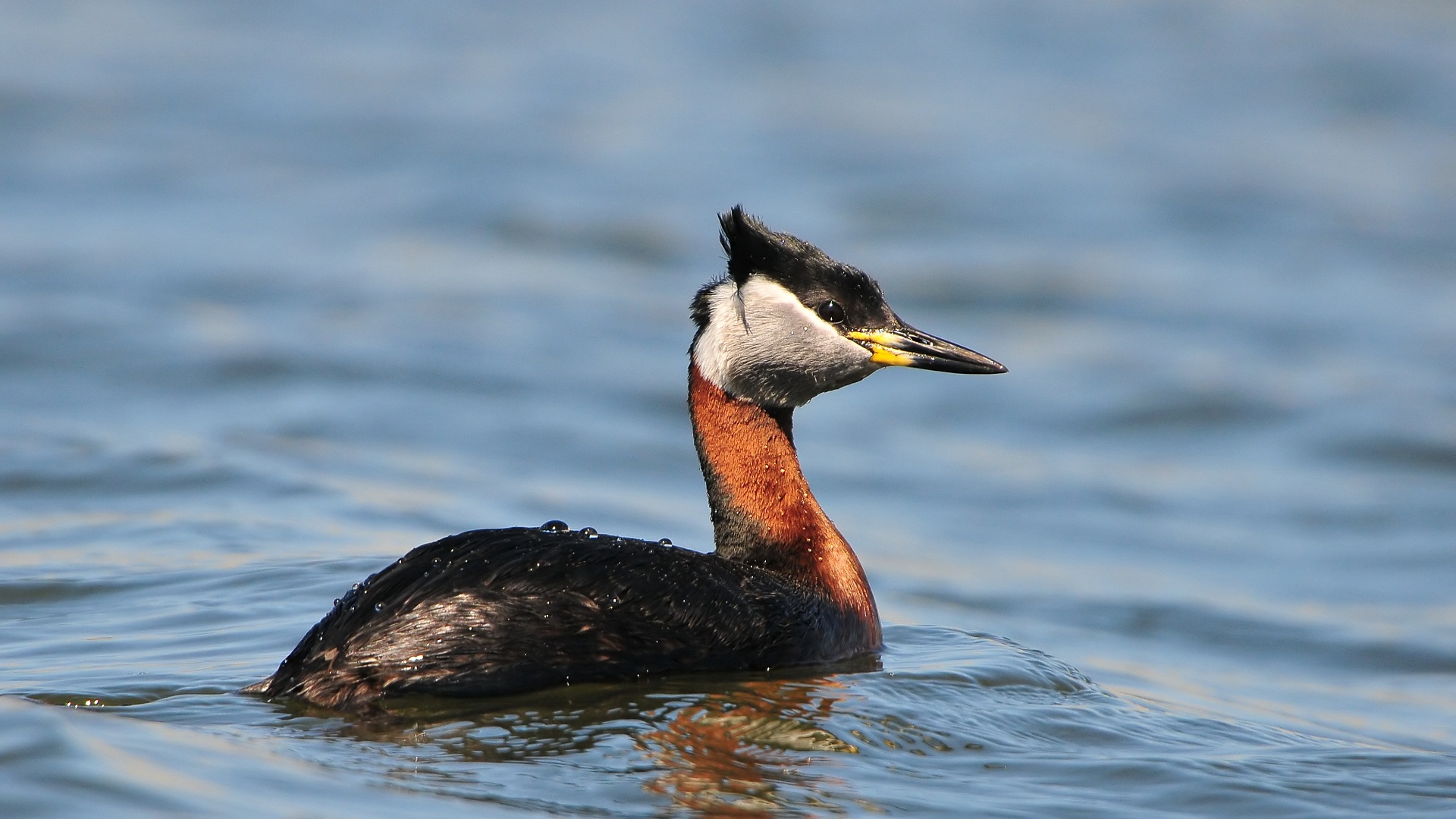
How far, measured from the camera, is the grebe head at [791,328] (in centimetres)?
789

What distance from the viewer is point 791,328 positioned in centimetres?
791

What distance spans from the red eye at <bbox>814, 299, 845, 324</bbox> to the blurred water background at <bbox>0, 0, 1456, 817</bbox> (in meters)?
1.48

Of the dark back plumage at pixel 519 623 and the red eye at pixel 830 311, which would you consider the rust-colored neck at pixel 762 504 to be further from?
the dark back plumage at pixel 519 623

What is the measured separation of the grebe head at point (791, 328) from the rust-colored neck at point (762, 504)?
12 centimetres

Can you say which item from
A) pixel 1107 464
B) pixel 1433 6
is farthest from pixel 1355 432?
pixel 1433 6

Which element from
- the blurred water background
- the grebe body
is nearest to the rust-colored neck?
the grebe body

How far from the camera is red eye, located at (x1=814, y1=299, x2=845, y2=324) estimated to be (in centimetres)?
799

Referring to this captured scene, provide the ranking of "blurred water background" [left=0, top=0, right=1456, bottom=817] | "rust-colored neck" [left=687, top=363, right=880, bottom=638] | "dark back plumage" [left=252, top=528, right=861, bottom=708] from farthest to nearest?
"rust-colored neck" [left=687, top=363, right=880, bottom=638], "blurred water background" [left=0, top=0, right=1456, bottom=817], "dark back plumage" [left=252, top=528, right=861, bottom=708]

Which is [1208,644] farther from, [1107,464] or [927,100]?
[927,100]

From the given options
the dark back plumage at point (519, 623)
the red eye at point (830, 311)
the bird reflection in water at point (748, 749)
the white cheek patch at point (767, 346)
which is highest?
the red eye at point (830, 311)

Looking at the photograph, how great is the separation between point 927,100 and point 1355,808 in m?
16.9

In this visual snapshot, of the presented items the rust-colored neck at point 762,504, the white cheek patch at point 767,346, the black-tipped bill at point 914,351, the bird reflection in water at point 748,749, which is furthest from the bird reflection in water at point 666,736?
the black-tipped bill at point 914,351

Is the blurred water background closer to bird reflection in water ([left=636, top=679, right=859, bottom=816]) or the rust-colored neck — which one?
bird reflection in water ([left=636, top=679, right=859, bottom=816])

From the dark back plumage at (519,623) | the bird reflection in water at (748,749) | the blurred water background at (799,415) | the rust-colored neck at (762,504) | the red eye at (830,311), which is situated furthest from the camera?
the red eye at (830,311)
